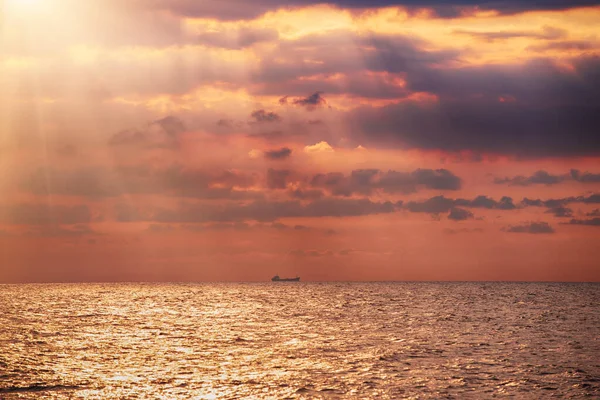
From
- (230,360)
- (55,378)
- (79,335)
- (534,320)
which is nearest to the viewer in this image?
(55,378)

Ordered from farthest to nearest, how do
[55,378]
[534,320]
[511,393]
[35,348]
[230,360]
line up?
[534,320], [35,348], [230,360], [55,378], [511,393]

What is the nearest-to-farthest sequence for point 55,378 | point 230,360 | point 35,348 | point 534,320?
point 55,378 → point 230,360 → point 35,348 → point 534,320

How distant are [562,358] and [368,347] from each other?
2219 centimetres

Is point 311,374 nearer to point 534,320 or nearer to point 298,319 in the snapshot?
point 298,319

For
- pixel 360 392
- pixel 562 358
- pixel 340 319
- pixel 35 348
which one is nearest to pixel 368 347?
pixel 562 358

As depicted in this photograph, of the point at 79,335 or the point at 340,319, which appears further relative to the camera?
the point at 340,319

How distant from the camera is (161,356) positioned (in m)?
71.3

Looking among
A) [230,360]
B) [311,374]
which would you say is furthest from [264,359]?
[311,374]

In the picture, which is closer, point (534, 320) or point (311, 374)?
point (311, 374)

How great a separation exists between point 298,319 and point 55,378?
255ft

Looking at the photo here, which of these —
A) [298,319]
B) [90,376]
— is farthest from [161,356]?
[298,319]

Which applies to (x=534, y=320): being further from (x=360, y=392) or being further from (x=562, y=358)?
(x=360, y=392)

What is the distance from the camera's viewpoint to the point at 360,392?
51.6 metres

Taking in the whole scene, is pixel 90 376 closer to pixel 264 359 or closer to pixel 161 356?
pixel 161 356
